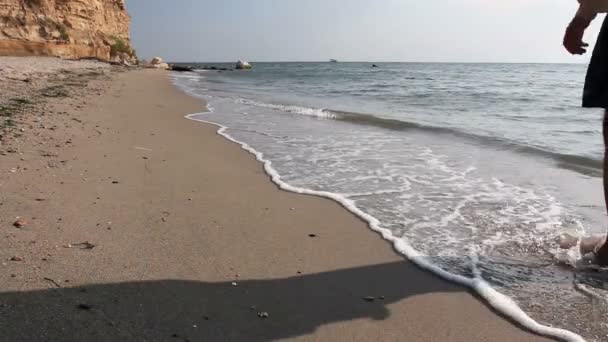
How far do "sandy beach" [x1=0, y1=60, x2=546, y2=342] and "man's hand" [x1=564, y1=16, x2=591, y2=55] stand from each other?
4.68ft

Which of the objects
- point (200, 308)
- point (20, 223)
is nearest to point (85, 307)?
point (200, 308)

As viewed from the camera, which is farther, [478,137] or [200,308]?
[478,137]

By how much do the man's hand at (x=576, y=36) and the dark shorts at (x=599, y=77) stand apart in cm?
7

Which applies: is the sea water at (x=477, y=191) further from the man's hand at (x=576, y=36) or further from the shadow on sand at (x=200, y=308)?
the man's hand at (x=576, y=36)

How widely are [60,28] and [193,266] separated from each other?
3347cm

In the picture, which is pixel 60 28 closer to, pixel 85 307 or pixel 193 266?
pixel 193 266

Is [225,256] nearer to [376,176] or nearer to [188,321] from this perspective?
[188,321]

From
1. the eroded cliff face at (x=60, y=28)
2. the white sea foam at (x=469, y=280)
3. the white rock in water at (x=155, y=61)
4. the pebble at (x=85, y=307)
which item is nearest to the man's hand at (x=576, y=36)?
the white sea foam at (x=469, y=280)

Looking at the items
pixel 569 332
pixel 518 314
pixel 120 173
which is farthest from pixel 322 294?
pixel 120 173

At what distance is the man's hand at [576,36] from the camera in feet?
7.59

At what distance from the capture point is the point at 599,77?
7.76 feet

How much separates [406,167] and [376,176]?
61 centimetres

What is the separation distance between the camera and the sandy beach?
1.82 meters

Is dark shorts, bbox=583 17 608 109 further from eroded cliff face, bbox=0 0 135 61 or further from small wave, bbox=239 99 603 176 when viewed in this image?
eroded cliff face, bbox=0 0 135 61
